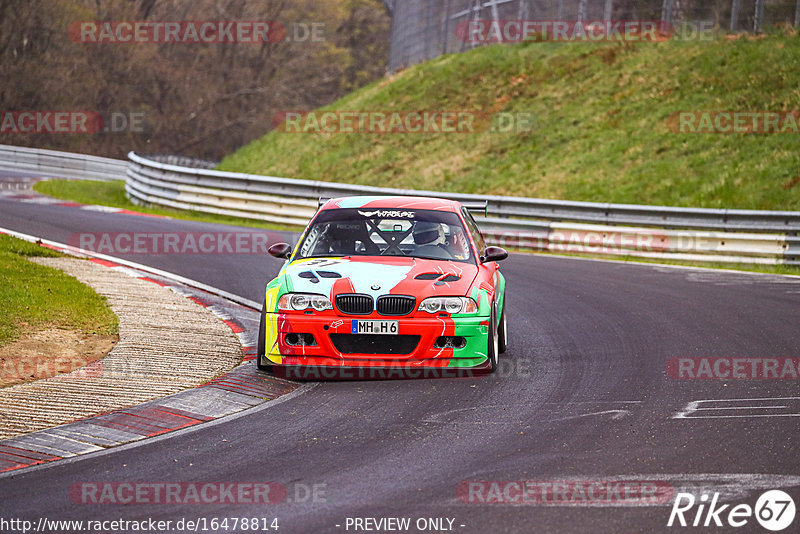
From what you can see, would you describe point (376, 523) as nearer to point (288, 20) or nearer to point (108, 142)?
point (108, 142)

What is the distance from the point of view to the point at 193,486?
5645 millimetres

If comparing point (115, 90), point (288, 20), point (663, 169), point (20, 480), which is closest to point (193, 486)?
point (20, 480)

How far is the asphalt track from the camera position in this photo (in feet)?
17.3

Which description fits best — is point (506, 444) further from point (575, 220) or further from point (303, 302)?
point (575, 220)

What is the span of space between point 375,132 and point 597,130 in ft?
28.4

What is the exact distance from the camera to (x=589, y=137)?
28.5 meters
